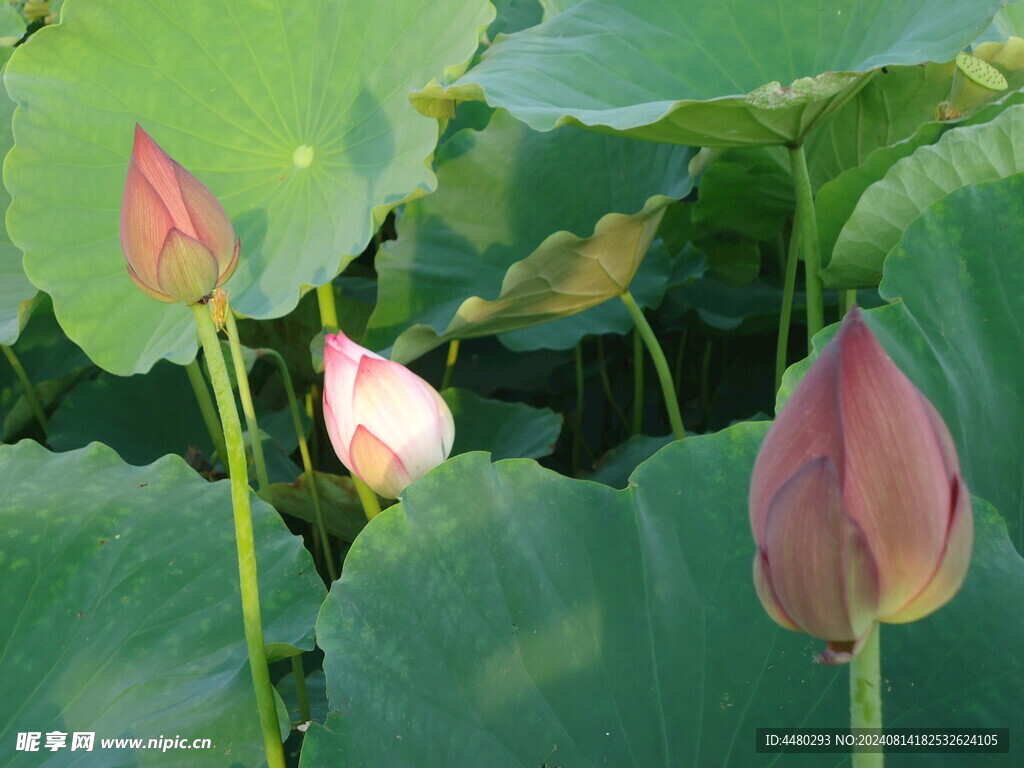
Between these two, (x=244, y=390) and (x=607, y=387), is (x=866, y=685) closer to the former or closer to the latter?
(x=244, y=390)

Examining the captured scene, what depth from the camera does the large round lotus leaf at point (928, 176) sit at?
2.97 feet

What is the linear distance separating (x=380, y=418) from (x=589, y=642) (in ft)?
0.83

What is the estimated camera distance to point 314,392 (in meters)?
Answer: 1.71

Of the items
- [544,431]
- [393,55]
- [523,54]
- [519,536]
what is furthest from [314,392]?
[519,536]

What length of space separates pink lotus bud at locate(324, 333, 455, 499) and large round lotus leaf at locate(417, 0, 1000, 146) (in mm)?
308

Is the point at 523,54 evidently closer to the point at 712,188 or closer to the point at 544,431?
the point at 712,188

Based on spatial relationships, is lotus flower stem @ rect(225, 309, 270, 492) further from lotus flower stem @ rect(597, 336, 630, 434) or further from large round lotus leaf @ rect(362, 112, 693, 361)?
lotus flower stem @ rect(597, 336, 630, 434)

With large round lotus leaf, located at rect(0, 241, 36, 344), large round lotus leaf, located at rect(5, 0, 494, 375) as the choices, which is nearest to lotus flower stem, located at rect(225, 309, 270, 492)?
large round lotus leaf, located at rect(5, 0, 494, 375)

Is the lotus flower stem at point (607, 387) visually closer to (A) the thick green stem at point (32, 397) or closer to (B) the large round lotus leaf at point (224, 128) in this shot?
(B) the large round lotus leaf at point (224, 128)

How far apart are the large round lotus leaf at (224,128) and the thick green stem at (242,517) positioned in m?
0.57

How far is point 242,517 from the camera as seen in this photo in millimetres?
561

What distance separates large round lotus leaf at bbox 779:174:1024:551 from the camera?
0.74 metres

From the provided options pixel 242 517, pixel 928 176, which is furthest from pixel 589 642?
pixel 928 176

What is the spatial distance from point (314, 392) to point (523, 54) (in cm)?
80
